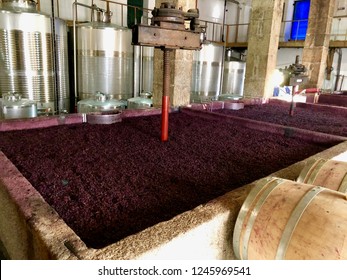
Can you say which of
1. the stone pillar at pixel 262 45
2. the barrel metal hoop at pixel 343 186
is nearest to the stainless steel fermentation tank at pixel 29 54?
the stone pillar at pixel 262 45

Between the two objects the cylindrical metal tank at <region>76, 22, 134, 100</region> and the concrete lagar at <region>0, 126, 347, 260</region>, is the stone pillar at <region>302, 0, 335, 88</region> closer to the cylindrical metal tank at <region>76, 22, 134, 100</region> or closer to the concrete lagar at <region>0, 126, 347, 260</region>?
the cylindrical metal tank at <region>76, 22, 134, 100</region>

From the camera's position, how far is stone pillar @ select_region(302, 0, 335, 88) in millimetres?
10625

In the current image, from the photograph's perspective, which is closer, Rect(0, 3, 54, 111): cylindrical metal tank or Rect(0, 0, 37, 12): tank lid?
Rect(0, 3, 54, 111): cylindrical metal tank

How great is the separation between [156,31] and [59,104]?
5517 millimetres

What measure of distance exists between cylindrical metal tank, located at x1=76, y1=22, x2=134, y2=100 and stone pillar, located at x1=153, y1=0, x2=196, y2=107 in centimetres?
238

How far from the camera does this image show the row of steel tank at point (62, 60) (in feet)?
21.7

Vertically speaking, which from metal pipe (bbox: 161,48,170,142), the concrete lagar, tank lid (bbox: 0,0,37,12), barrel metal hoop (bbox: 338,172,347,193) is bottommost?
the concrete lagar

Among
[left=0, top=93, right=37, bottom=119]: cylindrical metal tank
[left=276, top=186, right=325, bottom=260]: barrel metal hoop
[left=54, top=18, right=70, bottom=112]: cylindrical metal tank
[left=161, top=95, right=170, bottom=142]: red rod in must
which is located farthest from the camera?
[left=54, top=18, right=70, bottom=112]: cylindrical metal tank

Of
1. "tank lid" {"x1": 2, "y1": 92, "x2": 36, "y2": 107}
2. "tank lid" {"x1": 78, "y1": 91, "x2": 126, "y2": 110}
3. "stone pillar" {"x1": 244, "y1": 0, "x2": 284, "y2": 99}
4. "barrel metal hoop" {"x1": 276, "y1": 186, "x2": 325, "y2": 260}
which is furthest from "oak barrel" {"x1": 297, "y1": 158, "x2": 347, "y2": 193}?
"stone pillar" {"x1": 244, "y1": 0, "x2": 284, "y2": 99}

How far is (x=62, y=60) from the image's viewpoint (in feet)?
25.5

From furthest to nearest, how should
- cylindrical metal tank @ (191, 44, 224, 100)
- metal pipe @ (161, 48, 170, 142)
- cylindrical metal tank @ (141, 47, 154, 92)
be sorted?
cylindrical metal tank @ (191, 44, 224, 100), cylindrical metal tank @ (141, 47, 154, 92), metal pipe @ (161, 48, 170, 142)

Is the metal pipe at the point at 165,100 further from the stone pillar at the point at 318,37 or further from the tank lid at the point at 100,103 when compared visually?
the stone pillar at the point at 318,37

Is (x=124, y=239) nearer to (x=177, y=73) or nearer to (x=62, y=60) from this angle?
(x=177, y=73)

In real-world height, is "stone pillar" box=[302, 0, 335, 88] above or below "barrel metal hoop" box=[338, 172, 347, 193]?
above
